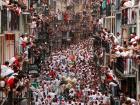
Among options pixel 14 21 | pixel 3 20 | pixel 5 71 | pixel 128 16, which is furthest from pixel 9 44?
pixel 5 71

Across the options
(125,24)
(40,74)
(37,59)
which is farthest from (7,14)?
(37,59)

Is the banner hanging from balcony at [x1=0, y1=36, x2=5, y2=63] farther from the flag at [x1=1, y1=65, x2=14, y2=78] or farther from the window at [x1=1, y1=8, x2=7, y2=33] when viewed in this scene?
the flag at [x1=1, y1=65, x2=14, y2=78]

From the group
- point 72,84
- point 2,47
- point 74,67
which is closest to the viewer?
point 2,47

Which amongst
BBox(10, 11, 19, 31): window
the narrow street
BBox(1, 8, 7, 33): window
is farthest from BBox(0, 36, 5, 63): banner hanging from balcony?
BBox(10, 11, 19, 31): window

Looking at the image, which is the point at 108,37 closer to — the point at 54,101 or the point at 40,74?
the point at 54,101

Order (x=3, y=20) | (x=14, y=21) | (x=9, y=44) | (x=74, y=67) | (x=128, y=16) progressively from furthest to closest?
(x=74, y=67) < (x=14, y=21) < (x=128, y=16) < (x=9, y=44) < (x=3, y=20)

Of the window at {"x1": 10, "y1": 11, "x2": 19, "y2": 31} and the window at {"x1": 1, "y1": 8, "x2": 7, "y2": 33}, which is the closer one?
the window at {"x1": 1, "y1": 8, "x2": 7, "y2": 33}

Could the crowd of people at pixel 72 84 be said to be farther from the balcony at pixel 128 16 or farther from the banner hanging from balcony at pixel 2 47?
the banner hanging from balcony at pixel 2 47

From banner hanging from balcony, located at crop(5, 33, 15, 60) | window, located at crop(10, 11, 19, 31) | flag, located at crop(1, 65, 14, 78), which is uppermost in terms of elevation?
window, located at crop(10, 11, 19, 31)

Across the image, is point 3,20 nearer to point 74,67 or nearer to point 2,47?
point 2,47
